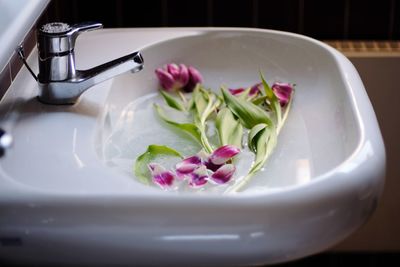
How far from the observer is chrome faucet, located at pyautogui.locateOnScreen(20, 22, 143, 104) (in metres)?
1.13

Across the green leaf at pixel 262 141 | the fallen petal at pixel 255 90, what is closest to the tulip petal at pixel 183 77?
the fallen petal at pixel 255 90

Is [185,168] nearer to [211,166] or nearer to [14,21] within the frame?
[211,166]

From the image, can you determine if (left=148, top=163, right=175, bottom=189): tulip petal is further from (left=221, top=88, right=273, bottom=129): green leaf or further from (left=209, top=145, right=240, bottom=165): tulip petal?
(left=221, top=88, right=273, bottom=129): green leaf

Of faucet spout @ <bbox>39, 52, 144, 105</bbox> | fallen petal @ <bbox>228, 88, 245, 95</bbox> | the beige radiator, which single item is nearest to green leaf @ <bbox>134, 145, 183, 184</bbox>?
faucet spout @ <bbox>39, 52, 144, 105</bbox>

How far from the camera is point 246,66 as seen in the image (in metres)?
1.43

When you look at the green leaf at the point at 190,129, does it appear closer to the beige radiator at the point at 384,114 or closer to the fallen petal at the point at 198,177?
the fallen petal at the point at 198,177

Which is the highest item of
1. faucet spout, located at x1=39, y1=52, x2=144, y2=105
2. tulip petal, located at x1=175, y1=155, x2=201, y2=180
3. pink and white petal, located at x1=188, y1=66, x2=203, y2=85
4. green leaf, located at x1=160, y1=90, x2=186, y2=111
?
faucet spout, located at x1=39, y1=52, x2=144, y2=105

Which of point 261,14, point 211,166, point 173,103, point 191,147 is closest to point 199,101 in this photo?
Answer: point 173,103

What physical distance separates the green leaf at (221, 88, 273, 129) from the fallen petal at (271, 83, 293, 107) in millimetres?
59

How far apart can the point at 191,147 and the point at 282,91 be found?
217mm

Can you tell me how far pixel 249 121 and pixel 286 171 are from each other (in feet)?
0.47

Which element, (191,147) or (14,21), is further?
(191,147)

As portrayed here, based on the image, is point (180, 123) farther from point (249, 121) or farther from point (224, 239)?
point (224, 239)

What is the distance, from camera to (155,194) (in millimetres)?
829
